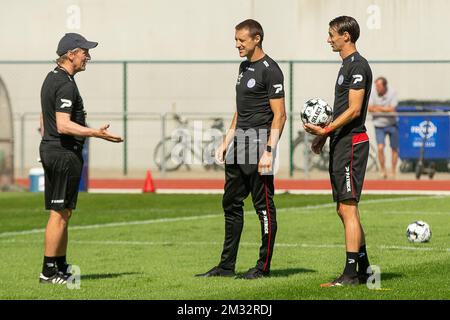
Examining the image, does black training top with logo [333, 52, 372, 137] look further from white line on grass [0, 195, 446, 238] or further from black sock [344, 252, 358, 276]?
white line on grass [0, 195, 446, 238]

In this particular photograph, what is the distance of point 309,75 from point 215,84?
2.51 meters

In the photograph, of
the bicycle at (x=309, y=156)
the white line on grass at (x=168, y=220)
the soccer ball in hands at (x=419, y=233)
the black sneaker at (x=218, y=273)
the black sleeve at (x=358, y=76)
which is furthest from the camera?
the bicycle at (x=309, y=156)

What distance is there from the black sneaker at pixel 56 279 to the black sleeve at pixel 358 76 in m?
3.15

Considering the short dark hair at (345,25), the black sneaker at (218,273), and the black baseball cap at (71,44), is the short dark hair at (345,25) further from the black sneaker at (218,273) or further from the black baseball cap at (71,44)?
Answer: the black sneaker at (218,273)

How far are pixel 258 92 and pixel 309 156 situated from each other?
18337mm

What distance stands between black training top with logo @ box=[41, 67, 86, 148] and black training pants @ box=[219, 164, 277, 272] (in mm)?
1487

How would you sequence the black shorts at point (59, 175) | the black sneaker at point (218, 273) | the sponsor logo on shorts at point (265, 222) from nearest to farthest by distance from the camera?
1. the black shorts at point (59, 175)
2. the sponsor logo on shorts at point (265, 222)
3. the black sneaker at point (218, 273)

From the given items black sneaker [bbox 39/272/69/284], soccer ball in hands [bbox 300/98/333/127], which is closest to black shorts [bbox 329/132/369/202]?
soccer ball in hands [bbox 300/98/333/127]

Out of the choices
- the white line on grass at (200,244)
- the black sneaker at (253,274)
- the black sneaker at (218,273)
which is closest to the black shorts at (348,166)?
the black sneaker at (253,274)

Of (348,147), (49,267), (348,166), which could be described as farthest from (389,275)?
(49,267)

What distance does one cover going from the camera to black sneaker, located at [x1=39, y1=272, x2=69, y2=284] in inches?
481

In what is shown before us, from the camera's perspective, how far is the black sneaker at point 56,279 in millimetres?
12211

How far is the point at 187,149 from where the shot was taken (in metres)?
Answer: 32.5

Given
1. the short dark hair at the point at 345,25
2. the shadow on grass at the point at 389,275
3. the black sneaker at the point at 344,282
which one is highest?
the short dark hair at the point at 345,25
